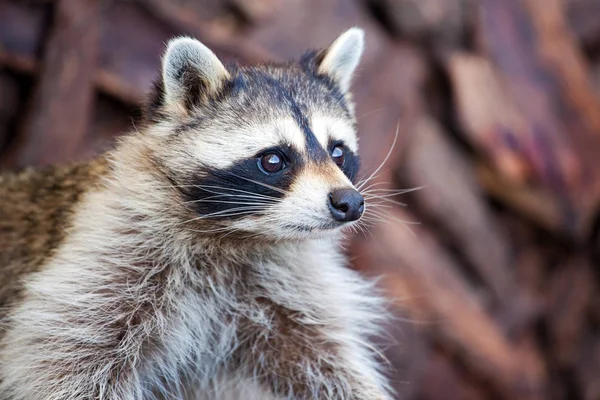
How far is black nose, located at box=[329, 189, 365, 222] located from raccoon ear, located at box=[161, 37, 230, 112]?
534 mm

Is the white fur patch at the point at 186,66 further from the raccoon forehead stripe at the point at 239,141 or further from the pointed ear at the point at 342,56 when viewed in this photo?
the pointed ear at the point at 342,56

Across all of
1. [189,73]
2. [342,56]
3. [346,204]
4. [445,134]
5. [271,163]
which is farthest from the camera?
[445,134]

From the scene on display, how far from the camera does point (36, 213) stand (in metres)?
2.69

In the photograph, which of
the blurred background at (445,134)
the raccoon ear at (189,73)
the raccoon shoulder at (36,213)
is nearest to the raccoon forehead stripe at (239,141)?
the raccoon ear at (189,73)

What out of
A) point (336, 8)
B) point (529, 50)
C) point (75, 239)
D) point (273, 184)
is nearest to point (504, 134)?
point (529, 50)

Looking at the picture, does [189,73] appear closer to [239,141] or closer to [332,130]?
[239,141]

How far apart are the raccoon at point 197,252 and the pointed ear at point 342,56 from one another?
2 centimetres

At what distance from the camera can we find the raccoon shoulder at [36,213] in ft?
8.49

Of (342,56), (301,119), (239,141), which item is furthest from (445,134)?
(239,141)

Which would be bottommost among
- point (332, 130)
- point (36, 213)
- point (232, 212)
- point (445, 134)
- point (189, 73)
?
point (445, 134)

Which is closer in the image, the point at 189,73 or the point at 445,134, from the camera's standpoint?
the point at 189,73

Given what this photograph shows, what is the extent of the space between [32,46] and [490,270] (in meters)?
2.38

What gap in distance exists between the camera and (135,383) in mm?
2439

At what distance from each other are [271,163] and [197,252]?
1.21 ft
